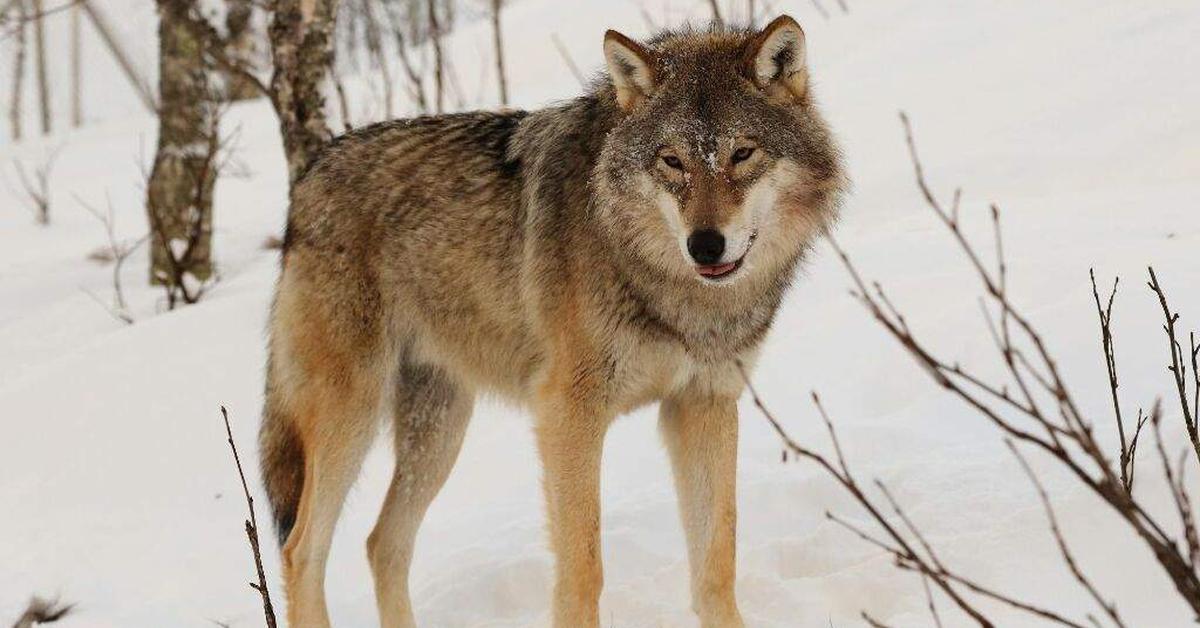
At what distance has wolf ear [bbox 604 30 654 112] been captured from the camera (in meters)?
3.46

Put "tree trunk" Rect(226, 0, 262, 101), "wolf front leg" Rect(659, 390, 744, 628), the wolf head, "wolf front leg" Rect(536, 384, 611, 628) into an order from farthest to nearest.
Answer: "tree trunk" Rect(226, 0, 262, 101)
"wolf front leg" Rect(659, 390, 744, 628)
"wolf front leg" Rect(536, 384, 611, 628)
the wolf head

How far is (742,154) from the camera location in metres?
3.29

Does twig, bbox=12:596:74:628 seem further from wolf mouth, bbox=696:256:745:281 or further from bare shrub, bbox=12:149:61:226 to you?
bare shrub, bbox=12:149:61:226

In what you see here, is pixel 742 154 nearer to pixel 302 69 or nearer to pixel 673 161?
pixel 673 161

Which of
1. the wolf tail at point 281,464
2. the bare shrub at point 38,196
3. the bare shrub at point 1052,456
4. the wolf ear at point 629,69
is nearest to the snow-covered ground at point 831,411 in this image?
the bare shrub at point 1052,456

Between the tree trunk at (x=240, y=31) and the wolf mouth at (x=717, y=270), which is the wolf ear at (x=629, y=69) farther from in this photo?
the tree trunk at (x=240, y=31)

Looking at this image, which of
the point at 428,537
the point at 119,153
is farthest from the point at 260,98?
the point at 428,537

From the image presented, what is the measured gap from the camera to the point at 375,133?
437 centimetres

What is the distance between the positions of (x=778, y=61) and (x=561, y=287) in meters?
0.88

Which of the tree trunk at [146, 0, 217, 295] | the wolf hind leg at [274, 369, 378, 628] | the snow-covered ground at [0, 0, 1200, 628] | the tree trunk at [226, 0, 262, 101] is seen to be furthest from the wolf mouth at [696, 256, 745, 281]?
Result: the tree trunk at [146, 0, 217, 295]

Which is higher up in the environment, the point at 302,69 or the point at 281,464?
the point at 302,69

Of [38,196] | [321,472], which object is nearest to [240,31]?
[321,472]

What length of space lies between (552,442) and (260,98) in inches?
Result: 679

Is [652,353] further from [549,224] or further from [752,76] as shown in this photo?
[752,76]
